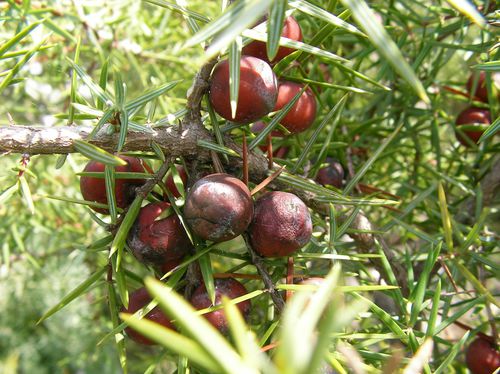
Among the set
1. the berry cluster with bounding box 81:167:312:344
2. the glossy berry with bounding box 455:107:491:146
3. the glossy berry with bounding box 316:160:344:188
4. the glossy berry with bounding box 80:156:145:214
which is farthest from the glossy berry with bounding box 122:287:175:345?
the glossy berry with bounding box 455:107:491:146

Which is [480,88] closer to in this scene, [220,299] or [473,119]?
[473,119]

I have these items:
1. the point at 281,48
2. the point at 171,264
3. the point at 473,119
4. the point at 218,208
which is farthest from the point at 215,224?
the point at 473,119

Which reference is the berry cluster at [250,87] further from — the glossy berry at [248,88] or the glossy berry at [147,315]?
the glossy berry at [147,315]

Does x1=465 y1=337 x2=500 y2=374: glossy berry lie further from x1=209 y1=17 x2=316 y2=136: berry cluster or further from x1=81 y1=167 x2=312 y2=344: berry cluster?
x1=209 y1=17 x2=316 y2=136: berry cluster

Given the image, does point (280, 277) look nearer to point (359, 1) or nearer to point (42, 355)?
point (359, 1)

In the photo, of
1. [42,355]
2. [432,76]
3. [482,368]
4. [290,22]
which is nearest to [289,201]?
[290,22]

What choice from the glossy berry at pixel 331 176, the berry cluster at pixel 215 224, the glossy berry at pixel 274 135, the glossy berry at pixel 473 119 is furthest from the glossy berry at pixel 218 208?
the glossy berry at pixel 473 119
